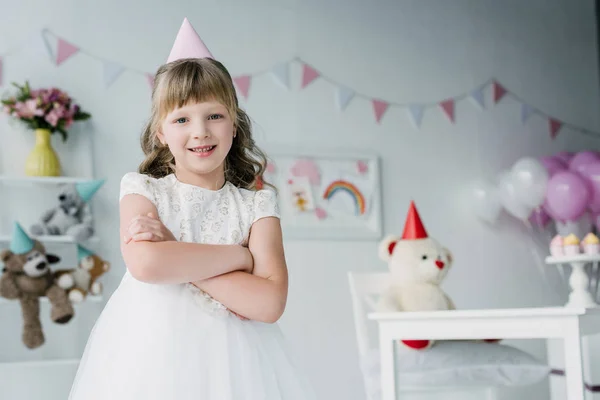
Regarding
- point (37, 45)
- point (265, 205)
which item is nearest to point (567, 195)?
point (37, 45)

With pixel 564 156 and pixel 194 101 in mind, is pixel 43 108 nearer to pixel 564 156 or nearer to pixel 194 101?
pixel 194 101

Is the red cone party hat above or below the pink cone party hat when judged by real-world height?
below

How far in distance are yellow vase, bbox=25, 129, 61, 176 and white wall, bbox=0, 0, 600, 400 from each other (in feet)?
0.48

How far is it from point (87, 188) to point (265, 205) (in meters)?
2.16

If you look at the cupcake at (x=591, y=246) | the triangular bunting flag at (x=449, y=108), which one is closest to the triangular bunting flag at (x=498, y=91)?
the triangular bunting flag at (x=449, y=108)

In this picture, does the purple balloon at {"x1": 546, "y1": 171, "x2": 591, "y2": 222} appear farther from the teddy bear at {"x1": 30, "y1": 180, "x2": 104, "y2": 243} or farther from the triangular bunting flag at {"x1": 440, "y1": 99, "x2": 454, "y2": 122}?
the teddy bear at {"x1": 30, "y1": 180, "x2": 104, "y2": 243}

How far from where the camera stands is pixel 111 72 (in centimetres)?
376

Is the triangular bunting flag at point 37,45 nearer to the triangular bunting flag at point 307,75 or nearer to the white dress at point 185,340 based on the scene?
the triangular bunting flag at point 307,75

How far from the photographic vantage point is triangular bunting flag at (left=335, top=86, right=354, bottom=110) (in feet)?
14.0

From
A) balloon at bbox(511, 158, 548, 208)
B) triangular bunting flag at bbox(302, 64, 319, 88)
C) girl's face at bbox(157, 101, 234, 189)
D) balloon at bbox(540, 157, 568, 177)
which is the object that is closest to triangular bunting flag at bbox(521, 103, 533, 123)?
balloon at bbox(540, 157, 568, 177)

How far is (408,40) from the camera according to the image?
4.49 m

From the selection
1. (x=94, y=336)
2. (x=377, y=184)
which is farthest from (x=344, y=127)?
(x=94, y=336)

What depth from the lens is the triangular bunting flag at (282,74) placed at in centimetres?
411

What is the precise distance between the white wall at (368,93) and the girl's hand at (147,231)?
2.37 metres
